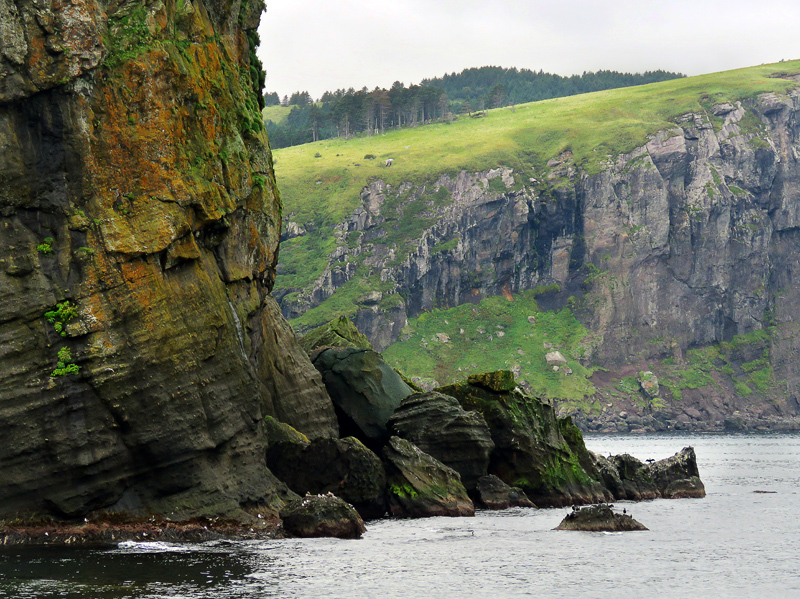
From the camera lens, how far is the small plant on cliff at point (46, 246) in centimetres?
3266

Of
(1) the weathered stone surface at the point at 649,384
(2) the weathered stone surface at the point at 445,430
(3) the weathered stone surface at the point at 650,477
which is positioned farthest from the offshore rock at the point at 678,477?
(1) the weathered stone surface at the point at 649,384

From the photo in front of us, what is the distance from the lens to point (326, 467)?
42.5 metres

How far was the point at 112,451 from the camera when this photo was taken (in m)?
33.4

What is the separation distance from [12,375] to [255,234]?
1624cm

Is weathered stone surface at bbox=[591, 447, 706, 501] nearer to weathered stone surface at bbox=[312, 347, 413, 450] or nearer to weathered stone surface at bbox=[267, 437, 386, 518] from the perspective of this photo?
weathered stone surface at bbox=[312, 347, 413, 450]

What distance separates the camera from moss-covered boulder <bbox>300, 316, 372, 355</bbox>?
56219 millimetres

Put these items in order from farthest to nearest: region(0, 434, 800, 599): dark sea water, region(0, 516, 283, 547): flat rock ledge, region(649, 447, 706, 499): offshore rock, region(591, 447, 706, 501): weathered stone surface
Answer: region(649, 447, 706, 499): offshore rock, region(591, 447, 706, 501): weathered stone surface, region(0, 516, 283, 547): flat rock ledge, region(0, 434, 800, 599): dark sea water

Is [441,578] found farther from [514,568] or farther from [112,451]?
[112,451]

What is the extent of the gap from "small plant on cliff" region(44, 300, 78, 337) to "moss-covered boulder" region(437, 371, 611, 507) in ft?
88.6

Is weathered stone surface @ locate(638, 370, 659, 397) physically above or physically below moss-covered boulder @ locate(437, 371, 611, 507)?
below

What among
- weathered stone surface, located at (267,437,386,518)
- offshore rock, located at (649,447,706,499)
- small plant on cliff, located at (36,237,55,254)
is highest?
small plant on cliff, located at (36,237,55,254)

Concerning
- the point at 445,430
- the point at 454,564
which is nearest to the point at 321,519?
the point at 454,564

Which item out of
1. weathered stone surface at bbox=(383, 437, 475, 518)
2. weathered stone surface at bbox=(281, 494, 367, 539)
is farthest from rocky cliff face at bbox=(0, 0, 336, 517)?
weathered stone surface at bbox=(383, 437, 475, 518)

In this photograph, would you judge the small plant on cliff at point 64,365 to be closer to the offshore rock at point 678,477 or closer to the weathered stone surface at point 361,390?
the weathered stone surface at point 361,390
